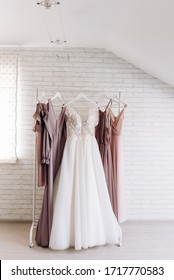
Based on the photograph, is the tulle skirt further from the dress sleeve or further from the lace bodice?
the dress sleeve

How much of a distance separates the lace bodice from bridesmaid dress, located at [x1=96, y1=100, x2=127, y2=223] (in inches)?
4.9

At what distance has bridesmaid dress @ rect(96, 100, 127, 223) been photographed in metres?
3.16

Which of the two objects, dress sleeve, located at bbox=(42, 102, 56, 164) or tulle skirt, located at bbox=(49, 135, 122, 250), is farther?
dress sleeve, located at bbox=(42, 102, 56, 164)

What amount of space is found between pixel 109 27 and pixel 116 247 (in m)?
2.30

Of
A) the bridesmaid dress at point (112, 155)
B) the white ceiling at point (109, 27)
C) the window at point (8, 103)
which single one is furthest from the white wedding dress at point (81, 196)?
the window at point (8, 103)

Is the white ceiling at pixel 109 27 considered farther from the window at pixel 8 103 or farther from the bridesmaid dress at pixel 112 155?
the bridesmaid dress at pixel 112 155

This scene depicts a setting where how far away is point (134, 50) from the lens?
11.0 feet

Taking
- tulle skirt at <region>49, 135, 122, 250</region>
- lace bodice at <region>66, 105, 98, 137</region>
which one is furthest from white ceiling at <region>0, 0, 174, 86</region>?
tulle skirt at <region>49, 135, 122, 250</region>

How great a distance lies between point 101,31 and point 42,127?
4.30 ft

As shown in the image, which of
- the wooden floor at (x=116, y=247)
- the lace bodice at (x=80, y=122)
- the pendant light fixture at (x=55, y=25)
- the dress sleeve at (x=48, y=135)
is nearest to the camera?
the pendant light fixture at (x=55, y=25)

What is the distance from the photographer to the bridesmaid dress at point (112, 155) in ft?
10.4
